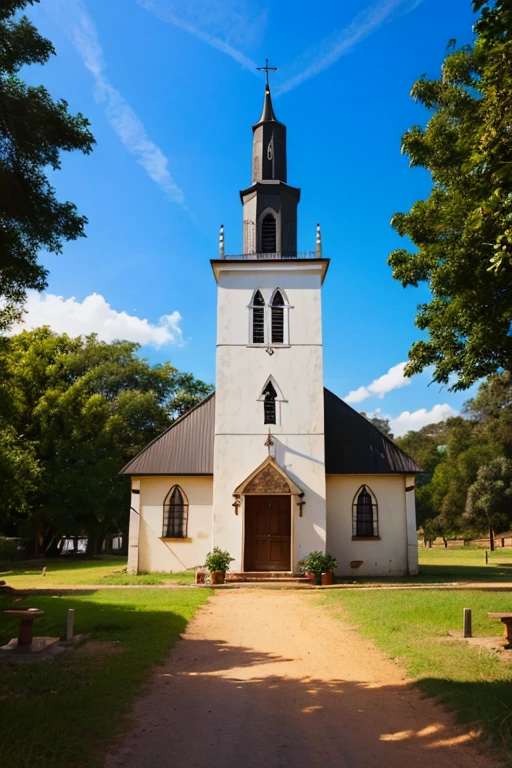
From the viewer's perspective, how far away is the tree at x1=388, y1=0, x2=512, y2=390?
22.9ft

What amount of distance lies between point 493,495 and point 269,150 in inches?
1353

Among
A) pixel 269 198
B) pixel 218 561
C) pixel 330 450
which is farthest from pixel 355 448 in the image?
pixel 269 198

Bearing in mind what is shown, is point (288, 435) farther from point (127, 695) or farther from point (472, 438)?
point (472, 438)

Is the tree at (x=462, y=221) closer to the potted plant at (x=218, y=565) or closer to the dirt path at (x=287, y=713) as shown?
the dirt path at (x=287, y=713)

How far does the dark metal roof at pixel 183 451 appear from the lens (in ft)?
75.4

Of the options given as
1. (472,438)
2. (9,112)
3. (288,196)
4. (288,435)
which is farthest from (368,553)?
(472,438)

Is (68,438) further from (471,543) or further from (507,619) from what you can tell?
(471,543)

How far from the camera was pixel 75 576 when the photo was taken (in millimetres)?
22516

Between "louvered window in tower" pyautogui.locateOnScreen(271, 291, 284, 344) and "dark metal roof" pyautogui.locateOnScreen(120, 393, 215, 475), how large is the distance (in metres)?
4.78

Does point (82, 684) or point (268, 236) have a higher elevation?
point (268, 236)

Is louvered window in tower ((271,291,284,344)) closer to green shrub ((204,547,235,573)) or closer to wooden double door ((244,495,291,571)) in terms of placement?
wooden double door ((244,495,291,571))

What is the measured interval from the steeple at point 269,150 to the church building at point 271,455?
41 mm

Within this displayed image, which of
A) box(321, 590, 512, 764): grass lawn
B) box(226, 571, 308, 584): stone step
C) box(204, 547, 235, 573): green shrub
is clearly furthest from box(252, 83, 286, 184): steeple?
box(321, 590, 512, 764): grass lawn

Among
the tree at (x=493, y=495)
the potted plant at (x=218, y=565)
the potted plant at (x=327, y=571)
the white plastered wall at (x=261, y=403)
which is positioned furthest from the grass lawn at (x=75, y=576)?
the tree at (x=493, y=495)
